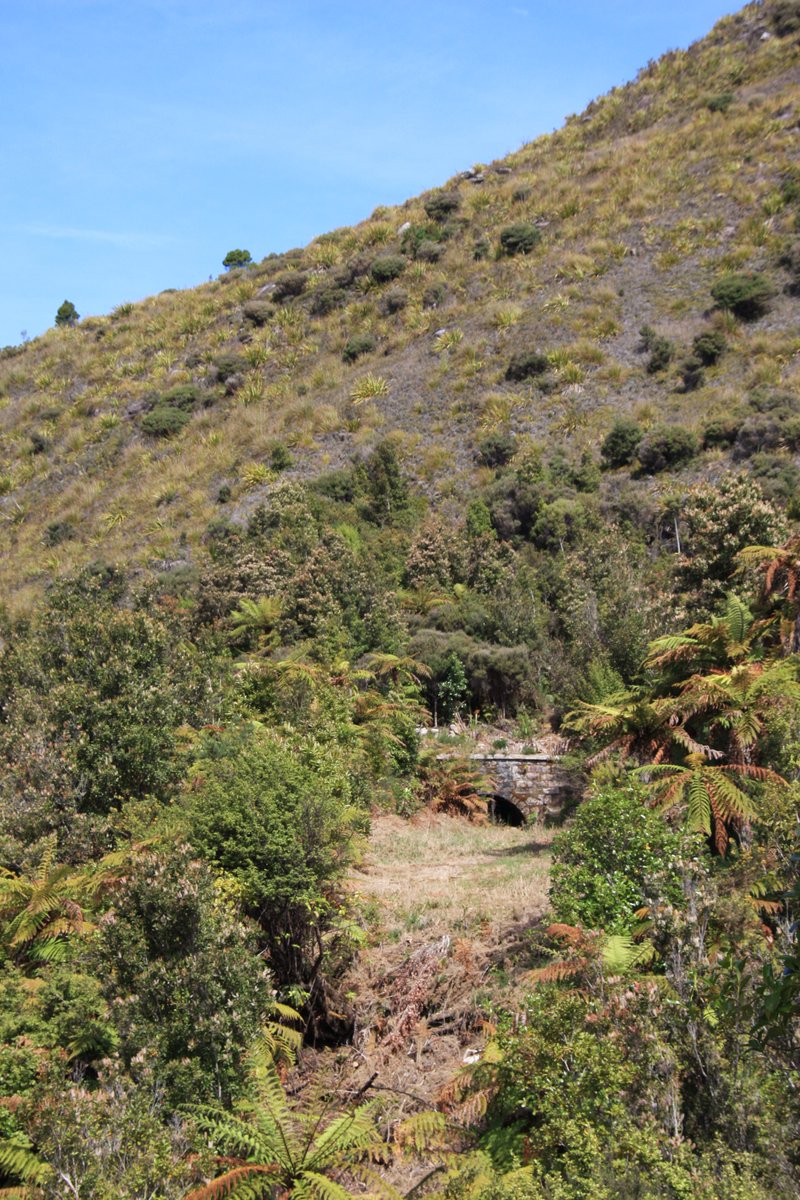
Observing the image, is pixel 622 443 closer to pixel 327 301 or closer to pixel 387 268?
pixel 387 268

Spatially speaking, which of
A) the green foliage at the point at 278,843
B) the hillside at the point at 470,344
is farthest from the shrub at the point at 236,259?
the green foliage at the point at 278,843

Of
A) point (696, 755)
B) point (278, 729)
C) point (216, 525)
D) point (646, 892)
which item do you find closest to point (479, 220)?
point (216, 525)

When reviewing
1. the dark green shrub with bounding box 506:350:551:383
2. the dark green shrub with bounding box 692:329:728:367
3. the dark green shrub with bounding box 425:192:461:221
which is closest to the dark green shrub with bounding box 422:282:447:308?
the dark green shrub with bounding box 425:192:461:221

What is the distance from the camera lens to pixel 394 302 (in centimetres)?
3938

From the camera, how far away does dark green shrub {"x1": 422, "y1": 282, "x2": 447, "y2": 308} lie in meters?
38.6

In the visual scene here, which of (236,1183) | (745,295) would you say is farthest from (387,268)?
(236,1183)

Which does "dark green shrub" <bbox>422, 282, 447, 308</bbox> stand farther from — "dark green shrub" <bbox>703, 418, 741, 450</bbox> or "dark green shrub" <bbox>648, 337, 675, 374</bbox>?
"dark green shrub" <bbox>703, 418, 741, 450</bbox>

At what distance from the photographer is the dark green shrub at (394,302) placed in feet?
129

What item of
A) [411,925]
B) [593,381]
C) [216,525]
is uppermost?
[593,381]

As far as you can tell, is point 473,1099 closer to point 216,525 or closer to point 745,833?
point 745,833

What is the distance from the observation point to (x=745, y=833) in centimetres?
855

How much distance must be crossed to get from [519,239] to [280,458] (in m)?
15.2

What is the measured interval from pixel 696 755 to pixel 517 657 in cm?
1037

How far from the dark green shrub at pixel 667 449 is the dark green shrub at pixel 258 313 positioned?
22578 mm
